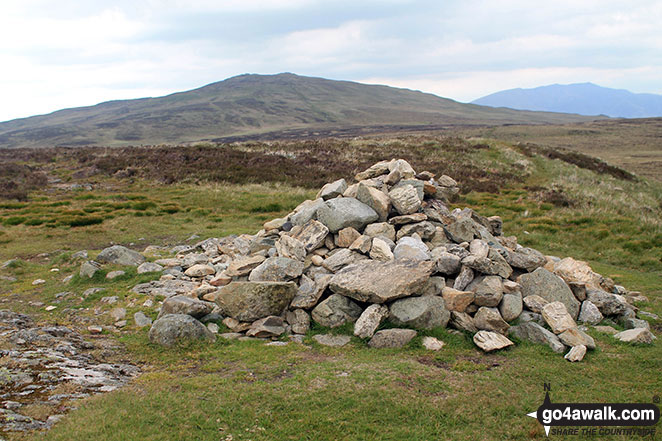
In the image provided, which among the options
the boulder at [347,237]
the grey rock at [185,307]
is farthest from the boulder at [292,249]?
the grey rock at [185,307]

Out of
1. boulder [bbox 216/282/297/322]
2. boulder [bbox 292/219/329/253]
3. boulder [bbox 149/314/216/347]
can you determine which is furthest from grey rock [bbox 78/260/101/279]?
boulder [bbox 292/219/329/253]

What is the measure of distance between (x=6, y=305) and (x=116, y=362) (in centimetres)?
650

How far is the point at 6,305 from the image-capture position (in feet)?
39.3

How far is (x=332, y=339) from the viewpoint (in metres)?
9.39

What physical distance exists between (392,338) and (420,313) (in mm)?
923

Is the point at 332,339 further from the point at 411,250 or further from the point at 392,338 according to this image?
the point at 411,250

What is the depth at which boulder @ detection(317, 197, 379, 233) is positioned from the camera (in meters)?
12.4

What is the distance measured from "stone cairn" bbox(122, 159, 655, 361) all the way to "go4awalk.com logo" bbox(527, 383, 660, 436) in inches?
70.3

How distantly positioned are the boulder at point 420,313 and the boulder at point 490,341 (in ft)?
2.82

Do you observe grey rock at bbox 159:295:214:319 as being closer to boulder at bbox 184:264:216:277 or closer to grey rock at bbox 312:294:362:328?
grey rock at bbox 312:294:362:328

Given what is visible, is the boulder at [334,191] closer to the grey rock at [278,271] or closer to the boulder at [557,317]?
the grey rock at [278,271]

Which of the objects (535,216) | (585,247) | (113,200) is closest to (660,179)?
(535,216)

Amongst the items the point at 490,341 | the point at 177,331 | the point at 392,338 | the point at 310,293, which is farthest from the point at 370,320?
the point at 177,331

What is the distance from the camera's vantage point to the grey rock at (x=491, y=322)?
9344 mm
